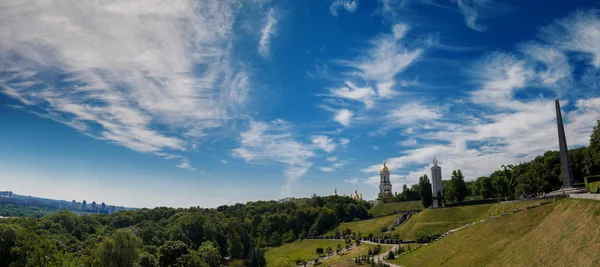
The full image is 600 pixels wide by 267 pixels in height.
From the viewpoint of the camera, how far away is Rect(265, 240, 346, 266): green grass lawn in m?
87.2

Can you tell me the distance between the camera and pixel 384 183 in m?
170

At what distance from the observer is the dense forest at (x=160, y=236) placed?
5516cm

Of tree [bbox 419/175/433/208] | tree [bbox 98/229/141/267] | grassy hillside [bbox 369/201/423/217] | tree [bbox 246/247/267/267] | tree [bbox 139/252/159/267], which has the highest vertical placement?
tree [bbox 419/175/433/208]

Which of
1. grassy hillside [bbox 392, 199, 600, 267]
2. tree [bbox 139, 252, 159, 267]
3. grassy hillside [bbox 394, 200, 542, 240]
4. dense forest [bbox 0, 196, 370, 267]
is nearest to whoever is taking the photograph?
grassy hillside [bbox 392, 199, 600, 267]

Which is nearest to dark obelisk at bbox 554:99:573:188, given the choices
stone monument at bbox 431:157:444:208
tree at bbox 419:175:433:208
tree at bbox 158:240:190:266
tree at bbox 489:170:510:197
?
stone monument at bbox 431:157:444:208

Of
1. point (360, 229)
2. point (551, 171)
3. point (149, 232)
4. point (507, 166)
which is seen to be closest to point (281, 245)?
point (360, 229)

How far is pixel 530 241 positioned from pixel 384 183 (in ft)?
443

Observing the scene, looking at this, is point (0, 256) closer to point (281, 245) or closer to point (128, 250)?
point (128, 250)

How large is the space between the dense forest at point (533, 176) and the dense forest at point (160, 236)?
41.1 meters

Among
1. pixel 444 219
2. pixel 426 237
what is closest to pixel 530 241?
pixel 426 237

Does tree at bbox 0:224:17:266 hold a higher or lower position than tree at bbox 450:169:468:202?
lower

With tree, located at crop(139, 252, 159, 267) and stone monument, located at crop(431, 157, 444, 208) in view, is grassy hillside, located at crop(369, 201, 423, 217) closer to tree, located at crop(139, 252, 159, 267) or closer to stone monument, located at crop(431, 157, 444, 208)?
stone monument, located at crop(431, 157, 444, 208)

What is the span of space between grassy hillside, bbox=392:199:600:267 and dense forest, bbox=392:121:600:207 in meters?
21.9

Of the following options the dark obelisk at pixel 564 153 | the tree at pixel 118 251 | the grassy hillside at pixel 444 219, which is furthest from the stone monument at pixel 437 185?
the tree at pixel 118 251
